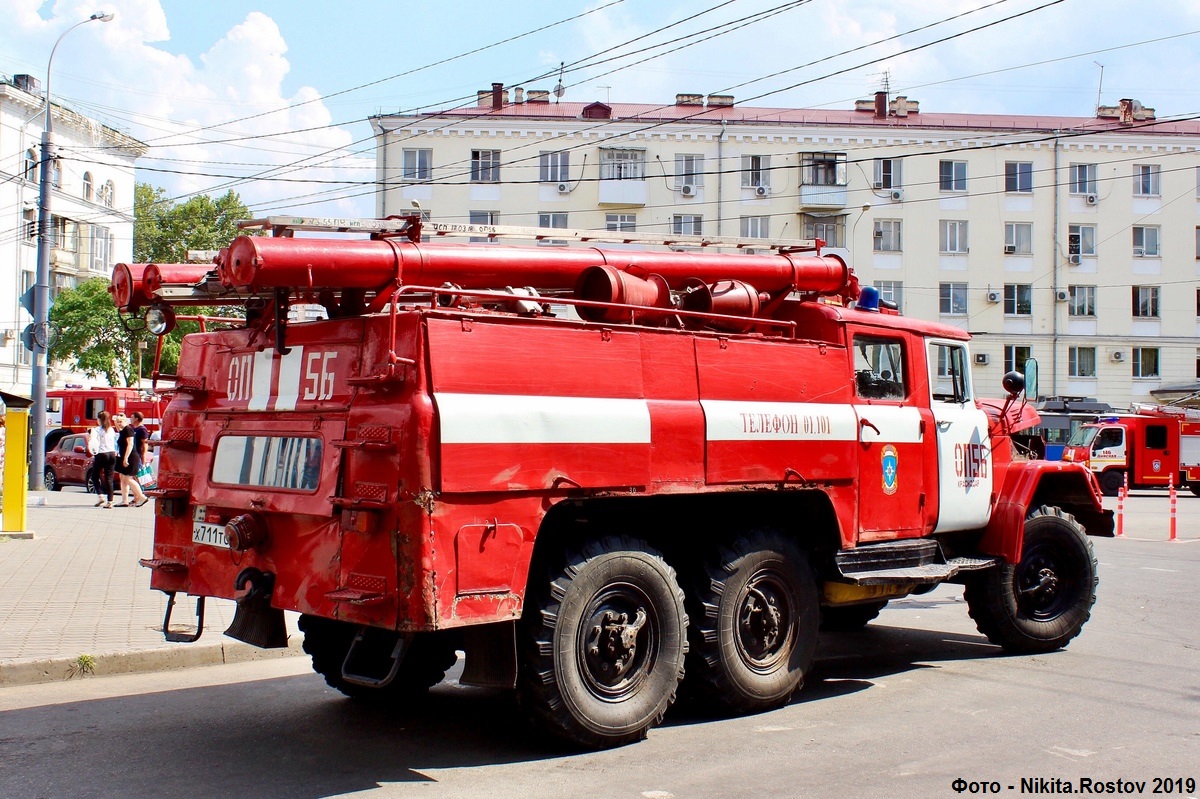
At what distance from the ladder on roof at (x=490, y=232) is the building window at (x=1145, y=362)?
48.9m

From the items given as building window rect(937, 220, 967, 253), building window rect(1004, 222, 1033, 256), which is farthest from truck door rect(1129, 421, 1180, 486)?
building window rect(937, 220, 967, 253)

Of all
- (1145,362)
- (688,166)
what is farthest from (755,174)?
(1145,362)

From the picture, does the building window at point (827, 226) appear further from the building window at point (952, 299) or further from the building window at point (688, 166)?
the building window at point (688, 166)

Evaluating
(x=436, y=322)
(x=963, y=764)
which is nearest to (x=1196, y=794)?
(x=963, y=764)

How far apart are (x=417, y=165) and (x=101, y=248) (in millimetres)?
17500

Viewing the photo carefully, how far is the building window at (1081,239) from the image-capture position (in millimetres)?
51344

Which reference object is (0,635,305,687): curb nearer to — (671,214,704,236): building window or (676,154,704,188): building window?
(671,214,704,236): building window

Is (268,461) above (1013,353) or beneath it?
beneath

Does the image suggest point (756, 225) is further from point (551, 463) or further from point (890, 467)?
point (551, 463)

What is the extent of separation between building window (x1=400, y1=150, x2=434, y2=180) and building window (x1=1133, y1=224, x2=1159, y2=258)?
96.0ft

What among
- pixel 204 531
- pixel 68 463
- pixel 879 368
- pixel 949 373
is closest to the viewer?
pixel 204 531

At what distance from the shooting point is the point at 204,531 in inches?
259

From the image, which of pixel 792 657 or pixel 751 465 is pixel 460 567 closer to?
pixel 751 465

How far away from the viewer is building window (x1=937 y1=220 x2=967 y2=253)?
167 ft
